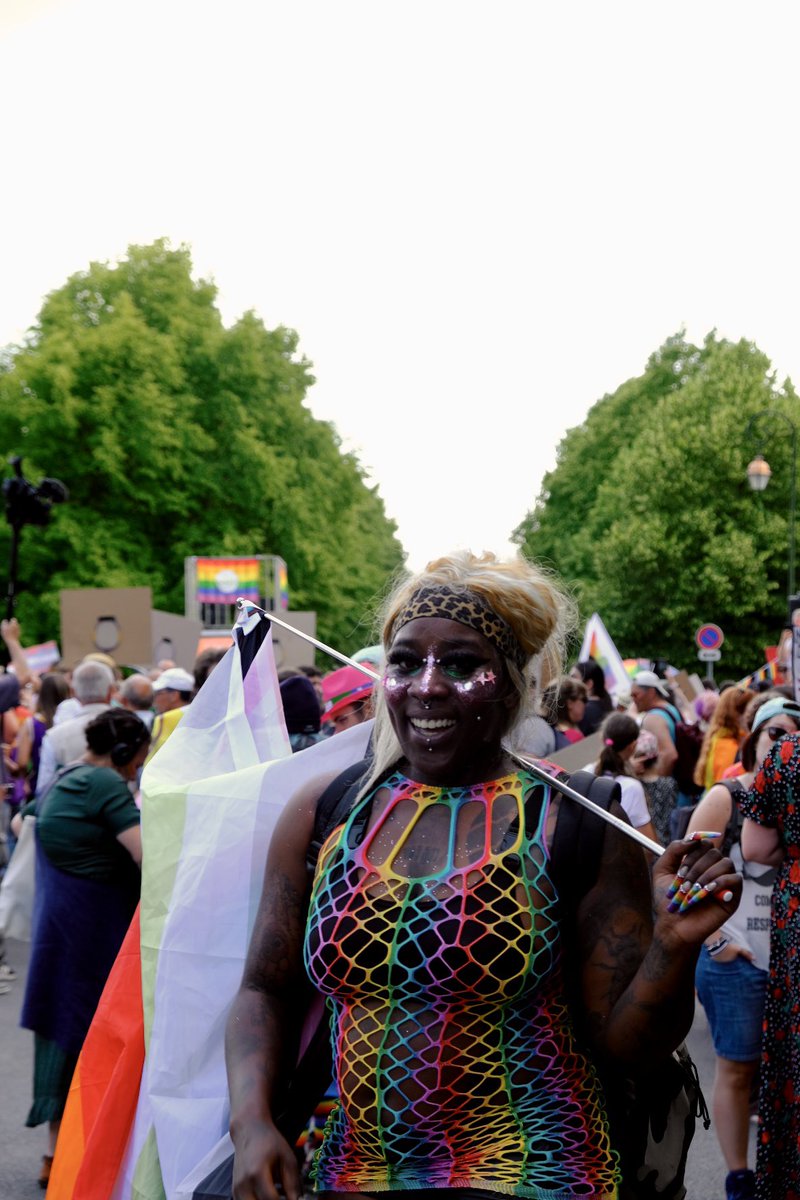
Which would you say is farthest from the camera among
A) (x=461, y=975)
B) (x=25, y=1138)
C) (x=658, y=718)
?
(x=658, y=718)

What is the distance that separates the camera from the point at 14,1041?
759cm

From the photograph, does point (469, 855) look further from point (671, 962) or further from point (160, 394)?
point (160, 394)

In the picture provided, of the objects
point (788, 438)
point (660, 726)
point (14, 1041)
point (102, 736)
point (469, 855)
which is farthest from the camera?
point (788, 438)

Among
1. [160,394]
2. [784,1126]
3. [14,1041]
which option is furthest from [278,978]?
[160,394]

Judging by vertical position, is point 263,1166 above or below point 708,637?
above

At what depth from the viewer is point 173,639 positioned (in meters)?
15.0

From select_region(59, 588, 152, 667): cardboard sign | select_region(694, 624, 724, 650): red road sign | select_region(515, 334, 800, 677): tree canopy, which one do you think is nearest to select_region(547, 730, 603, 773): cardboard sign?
select_region(59, 588, 152, 667): cardboard sign

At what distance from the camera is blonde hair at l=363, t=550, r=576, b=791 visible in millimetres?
2609

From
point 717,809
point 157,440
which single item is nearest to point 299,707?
point 717,809

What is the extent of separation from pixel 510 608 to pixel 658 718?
738 centimetres

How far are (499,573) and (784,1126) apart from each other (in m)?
2.52

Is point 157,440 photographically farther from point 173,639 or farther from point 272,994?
point 272,994

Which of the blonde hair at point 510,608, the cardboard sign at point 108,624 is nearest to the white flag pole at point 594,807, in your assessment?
the blonde hair at point 510,608

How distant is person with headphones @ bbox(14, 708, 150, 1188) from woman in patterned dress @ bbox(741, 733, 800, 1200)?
2.31 m
